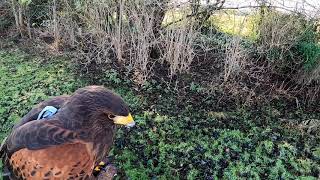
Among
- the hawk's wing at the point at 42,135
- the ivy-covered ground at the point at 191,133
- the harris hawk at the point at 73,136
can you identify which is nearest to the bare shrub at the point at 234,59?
the ivy-covered ground at the point at 191,133

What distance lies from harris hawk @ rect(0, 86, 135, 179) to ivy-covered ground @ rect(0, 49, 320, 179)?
1.19 m

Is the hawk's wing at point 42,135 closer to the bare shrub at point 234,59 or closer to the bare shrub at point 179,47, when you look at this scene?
the bare shrub at point 179,47

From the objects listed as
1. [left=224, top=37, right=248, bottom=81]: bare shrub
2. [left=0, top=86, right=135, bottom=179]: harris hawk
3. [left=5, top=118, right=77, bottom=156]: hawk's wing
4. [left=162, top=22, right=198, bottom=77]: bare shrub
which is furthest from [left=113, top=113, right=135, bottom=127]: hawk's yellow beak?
[left=224, top=37, right=248, bottom=81]: bare shrub

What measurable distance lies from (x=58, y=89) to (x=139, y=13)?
4.62 ft

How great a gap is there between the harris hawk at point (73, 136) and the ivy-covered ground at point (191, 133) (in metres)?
1.19

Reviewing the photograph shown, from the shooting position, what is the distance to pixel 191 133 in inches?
180

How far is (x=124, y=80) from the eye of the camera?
533cm

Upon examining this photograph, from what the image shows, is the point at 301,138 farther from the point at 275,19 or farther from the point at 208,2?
the point at 208,2

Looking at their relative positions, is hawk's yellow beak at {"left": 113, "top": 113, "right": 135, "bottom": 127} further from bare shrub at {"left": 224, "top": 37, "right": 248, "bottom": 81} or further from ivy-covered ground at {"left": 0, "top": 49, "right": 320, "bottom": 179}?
bare shrub at {"left": 224, "top": 37, "right": 248, "bottom": 81}

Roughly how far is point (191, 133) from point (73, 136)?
1943 mm

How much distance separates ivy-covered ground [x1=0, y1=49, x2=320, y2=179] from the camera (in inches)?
164

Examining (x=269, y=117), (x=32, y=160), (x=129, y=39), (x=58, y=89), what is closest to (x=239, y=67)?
(x=269, y=117)

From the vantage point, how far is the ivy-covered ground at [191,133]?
417 centimetres

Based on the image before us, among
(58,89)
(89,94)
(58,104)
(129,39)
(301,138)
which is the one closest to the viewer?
(89,94)
